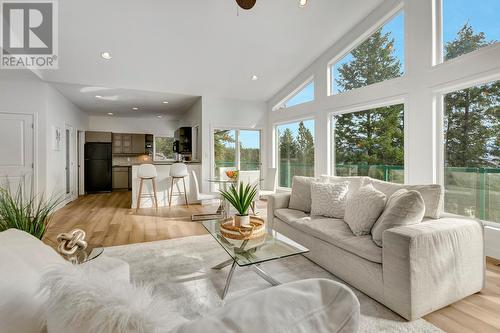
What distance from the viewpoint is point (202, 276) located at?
2357mm

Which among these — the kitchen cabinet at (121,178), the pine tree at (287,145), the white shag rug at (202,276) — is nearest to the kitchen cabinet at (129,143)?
the kitchen cabinet at (121,178)

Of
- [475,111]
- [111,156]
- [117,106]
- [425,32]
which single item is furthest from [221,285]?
[111,156]

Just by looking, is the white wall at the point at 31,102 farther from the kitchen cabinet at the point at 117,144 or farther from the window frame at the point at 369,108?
the window frame at the point at 369,108

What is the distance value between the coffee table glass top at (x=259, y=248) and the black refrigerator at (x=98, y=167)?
23.1 ft

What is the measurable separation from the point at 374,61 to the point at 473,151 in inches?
82.5

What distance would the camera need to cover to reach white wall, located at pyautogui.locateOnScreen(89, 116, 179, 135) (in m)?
8.41

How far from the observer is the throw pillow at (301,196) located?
3223 mm

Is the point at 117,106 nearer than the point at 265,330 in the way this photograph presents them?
No

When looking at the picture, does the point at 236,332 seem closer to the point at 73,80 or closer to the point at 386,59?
the point at 386,59

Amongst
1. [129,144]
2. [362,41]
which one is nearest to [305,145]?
[362,41]

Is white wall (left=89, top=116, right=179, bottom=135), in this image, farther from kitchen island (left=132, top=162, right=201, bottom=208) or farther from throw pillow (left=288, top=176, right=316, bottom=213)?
throw pillow (left=288, top=176, right=316, bottom=213)

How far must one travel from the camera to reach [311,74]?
17.6 ft

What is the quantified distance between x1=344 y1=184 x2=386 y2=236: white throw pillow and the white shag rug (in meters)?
0.52

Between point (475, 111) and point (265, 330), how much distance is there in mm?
3829
